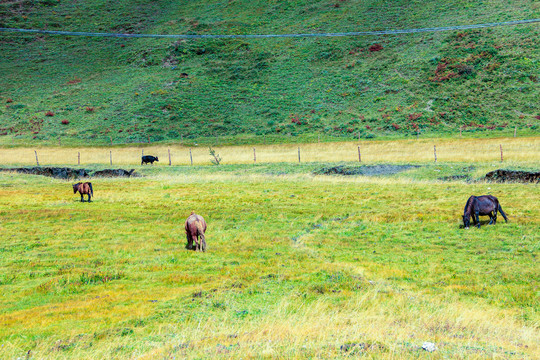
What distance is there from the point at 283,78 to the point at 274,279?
7897 cm

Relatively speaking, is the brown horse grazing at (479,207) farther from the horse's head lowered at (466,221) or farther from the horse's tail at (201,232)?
the horse's tail at (201,232)

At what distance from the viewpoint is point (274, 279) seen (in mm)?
11922

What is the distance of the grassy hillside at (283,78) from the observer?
67625mm

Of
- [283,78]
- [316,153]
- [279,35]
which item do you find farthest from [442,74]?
[279,35]

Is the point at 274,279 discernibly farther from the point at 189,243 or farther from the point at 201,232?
the point at 189,243

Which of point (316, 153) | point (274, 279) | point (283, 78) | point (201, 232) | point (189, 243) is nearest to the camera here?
point (274, 279)

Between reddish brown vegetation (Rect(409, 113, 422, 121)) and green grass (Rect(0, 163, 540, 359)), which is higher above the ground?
reddish brown vegetation (Rect(409, 113, 422, 121))

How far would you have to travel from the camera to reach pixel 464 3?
3656 inches

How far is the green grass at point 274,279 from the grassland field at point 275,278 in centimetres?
5

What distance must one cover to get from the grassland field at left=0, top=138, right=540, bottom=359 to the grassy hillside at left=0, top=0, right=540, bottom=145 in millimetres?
42957

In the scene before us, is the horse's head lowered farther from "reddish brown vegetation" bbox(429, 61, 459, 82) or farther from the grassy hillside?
"reddish brown vegetation" bbox(429, 61, 459, 82)

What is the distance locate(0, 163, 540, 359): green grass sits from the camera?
7504mm

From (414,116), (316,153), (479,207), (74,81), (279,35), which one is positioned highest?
(279,35)

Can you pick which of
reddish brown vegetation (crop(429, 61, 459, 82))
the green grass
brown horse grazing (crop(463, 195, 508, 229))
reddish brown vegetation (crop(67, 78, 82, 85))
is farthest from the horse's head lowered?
reddish brown vegetation (crop(67, 78, 82, 85))
